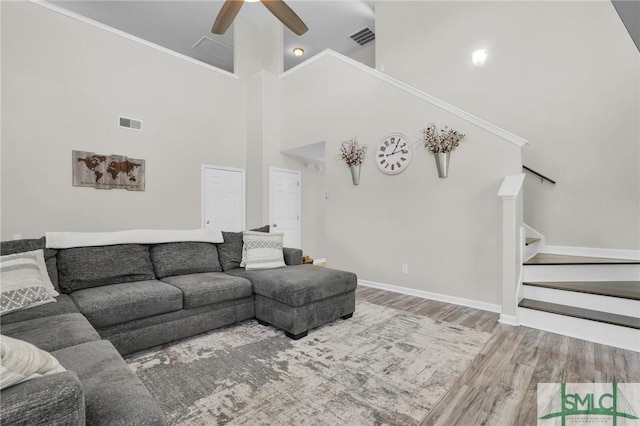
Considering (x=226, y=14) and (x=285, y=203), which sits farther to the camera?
(x=285, y=203)

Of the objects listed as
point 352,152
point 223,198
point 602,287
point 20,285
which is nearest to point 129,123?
point 223,198

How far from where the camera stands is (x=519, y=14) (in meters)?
3.99

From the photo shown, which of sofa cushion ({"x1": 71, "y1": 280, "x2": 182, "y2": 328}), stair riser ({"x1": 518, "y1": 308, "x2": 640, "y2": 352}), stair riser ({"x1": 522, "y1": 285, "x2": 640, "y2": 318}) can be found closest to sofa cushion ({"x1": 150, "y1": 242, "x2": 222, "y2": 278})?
→ sofa cushion ({"x1": 71, "y1": 280, "x2": 182, "y2": 328})

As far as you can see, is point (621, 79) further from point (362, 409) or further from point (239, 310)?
point (239, 310)

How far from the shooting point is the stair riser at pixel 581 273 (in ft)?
9.98

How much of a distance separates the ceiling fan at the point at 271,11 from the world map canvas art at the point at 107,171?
2.49m

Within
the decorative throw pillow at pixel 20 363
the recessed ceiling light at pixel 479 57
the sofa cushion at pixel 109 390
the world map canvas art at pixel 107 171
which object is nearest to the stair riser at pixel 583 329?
the sofa cushion at pixel 109 390

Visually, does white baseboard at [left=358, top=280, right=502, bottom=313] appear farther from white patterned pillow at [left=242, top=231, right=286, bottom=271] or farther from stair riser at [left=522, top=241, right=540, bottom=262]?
white patterned pillow at [left=242, top=231, right=286, bottom=271]

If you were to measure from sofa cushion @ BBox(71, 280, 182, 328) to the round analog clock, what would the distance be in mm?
3060

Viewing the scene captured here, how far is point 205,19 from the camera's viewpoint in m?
5.94

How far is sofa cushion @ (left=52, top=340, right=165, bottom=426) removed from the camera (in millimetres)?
988

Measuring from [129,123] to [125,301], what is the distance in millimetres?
3559

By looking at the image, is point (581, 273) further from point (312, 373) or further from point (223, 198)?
point (223, 198)

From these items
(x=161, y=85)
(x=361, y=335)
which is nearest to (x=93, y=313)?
(x=361, y=335)
